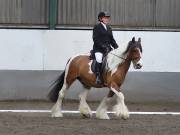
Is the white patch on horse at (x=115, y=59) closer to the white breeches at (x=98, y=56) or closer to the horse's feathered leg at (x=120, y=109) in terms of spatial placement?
the white breeches at (x=98, y=56)

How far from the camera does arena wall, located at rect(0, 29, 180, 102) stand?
56.1ft

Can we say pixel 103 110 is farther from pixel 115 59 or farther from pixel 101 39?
pixel 101 39

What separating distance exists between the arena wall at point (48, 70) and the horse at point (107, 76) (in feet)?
10.3

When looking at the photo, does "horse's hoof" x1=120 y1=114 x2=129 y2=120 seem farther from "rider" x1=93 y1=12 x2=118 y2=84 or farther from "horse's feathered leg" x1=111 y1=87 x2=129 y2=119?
"rider" x1=93 y1=12 x2=118 y2=84

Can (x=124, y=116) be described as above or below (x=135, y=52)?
below

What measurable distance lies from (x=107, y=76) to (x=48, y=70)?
431 centimetres

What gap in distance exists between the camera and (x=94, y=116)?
547 inches

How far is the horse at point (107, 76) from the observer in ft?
42.1

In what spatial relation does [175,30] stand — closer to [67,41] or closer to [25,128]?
[67,41]

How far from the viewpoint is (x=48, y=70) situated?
17.1 m

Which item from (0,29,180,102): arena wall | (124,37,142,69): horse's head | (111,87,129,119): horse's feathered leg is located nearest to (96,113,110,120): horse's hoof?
(111,87,129,119): horse's feathered leg

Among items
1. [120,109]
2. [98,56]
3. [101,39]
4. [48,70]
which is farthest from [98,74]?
[48,70]

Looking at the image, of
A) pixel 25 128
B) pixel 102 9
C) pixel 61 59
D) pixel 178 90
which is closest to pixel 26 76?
pixel 61 59

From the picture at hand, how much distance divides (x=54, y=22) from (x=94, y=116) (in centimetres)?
424
